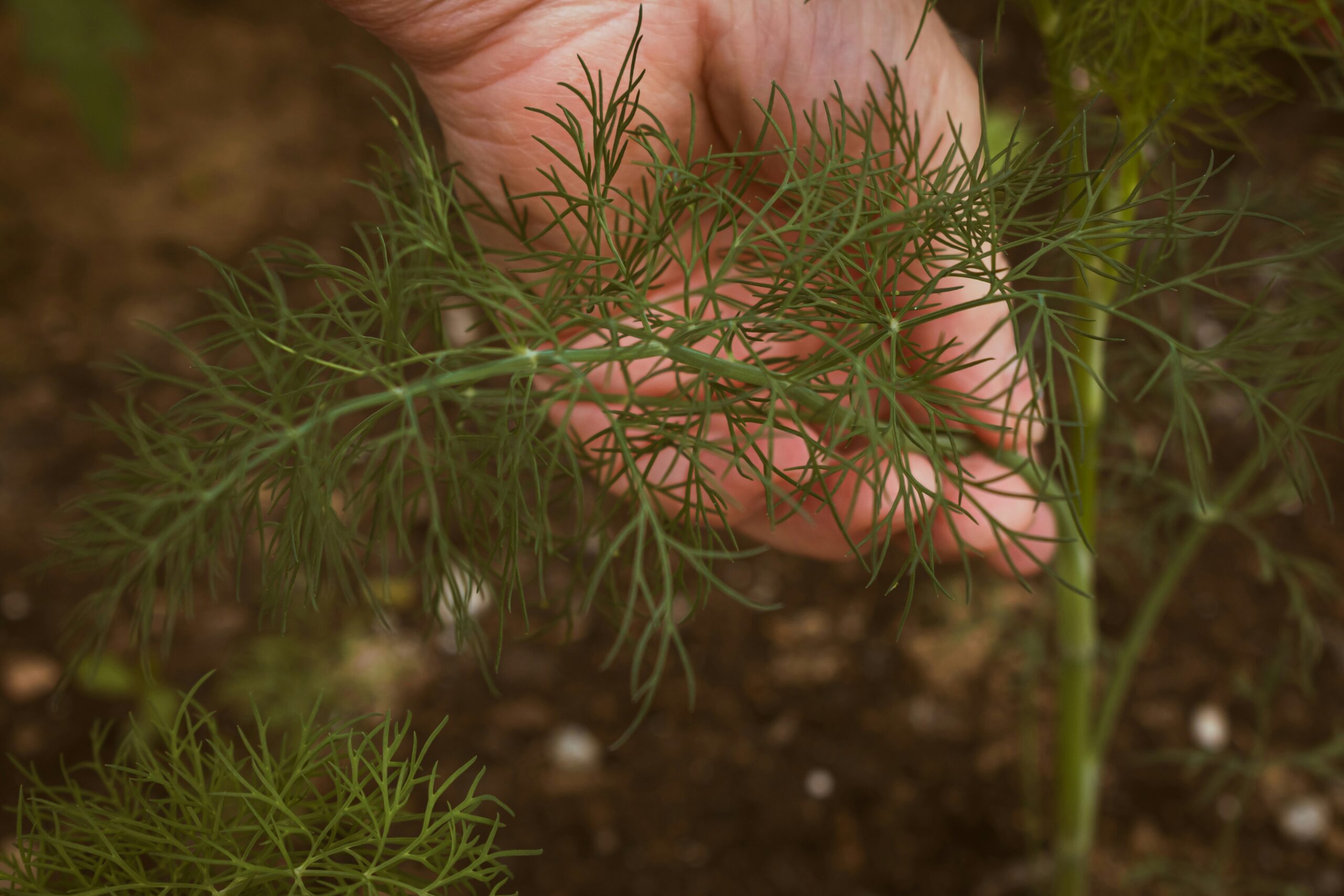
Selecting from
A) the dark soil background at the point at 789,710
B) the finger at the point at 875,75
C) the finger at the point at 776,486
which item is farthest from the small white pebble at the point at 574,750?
the finger at the point at 875,75

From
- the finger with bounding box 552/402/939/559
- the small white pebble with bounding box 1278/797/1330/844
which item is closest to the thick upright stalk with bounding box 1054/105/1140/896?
the finger with bounding box 552/402/939/559

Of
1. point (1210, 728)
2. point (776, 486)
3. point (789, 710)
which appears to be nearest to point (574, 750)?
point (789, 710)

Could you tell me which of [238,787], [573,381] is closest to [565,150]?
[573,381]

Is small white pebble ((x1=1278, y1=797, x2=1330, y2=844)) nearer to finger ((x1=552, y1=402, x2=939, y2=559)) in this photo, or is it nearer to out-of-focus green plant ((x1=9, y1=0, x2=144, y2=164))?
finger ((x1=552, y1=402, x2=939, y2=559))

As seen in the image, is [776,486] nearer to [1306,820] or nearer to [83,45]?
[1306,820]

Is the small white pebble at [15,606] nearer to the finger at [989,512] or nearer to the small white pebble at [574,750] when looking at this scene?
the small white pebble at [574,750]

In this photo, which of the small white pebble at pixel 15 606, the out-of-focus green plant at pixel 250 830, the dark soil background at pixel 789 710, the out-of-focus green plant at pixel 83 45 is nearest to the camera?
the out-of-focus green plant at pixel 250 830

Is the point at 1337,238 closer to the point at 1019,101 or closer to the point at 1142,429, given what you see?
the point at 1142,429
